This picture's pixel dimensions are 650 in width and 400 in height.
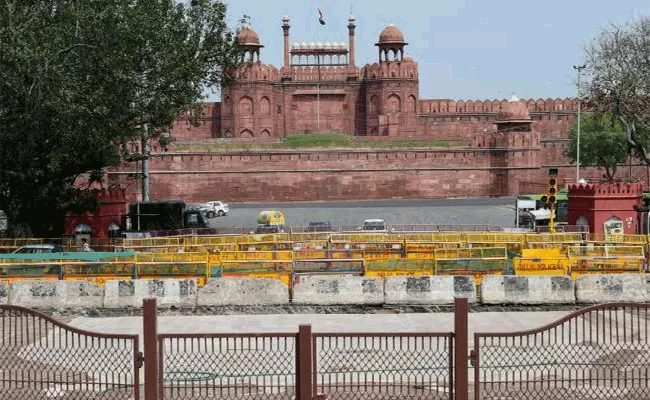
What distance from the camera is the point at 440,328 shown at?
12508 millimetres

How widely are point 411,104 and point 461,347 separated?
58334 mm

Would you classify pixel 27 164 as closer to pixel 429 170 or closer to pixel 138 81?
pixel 138 81

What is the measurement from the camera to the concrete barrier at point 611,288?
1399 cm

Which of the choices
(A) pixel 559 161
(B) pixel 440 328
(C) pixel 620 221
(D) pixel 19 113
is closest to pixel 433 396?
(B) pixel 440 328

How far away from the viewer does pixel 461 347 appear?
23.5 ft

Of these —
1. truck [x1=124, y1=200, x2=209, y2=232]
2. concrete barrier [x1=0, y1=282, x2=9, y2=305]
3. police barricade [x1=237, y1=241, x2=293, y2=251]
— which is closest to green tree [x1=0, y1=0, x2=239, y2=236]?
truck [x1=124, y1=200, x2=209, y2=232]

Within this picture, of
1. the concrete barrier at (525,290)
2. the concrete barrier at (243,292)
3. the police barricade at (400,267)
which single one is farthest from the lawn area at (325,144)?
the concrete barrier at (525,290)

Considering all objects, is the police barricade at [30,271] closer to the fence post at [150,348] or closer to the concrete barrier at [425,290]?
the concrete barrier at [425,290]

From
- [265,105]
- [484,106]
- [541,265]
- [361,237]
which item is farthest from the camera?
[484,106]

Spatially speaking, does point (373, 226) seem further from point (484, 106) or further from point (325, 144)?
point (484, 106)

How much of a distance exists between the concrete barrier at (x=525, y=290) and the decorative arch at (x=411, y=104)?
51031mm

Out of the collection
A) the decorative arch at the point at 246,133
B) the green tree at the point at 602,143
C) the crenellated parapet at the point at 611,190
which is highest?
the decorative arch at the point at 246,133

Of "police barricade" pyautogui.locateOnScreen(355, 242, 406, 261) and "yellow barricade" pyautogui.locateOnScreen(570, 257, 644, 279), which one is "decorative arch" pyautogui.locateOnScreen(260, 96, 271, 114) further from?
"yellow barricade" pyautogui.locateOnScreen(570, 257, 644, 279)

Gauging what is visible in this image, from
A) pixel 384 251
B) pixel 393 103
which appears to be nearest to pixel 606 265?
pixel 384 251
